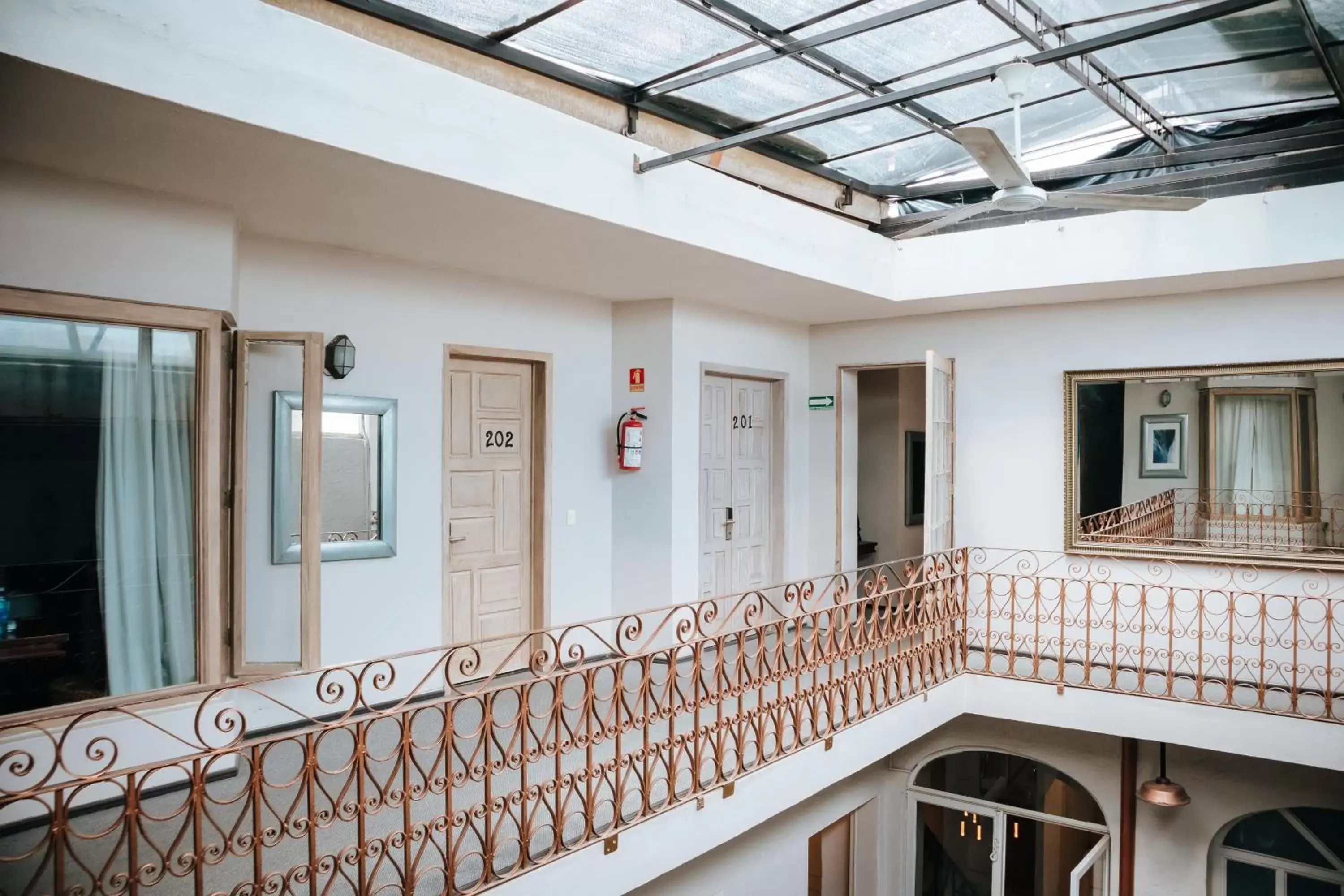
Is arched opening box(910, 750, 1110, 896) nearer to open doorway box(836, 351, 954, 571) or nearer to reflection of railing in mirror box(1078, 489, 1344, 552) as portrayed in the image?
reflection of railing in mirror box(1078, 489, 1344, 552)

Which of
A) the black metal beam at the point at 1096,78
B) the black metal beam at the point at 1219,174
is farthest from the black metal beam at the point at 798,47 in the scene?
the black metal beam at the point at 1219,174

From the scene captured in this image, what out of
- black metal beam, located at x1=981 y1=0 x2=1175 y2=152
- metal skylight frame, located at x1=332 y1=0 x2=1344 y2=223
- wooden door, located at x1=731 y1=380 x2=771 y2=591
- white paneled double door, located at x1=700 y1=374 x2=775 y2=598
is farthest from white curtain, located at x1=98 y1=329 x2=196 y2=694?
wooden door, located at x1=731 y1=380 x2=771 y2=591

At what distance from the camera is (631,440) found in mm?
6316

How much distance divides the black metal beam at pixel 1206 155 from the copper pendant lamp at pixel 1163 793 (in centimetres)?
387

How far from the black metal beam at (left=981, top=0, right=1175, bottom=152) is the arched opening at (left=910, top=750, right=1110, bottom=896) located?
15.3 feet

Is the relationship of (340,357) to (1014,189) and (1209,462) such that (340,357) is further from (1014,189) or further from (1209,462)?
(1209,462)

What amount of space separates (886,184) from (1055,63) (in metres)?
1.97

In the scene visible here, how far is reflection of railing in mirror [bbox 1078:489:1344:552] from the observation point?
5727 millimetres

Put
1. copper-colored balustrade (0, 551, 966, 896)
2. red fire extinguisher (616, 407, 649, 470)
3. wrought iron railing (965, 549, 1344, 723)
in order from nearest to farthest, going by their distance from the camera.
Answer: copper-colored balustrade (0, 551, 966, 896), wrought iron railing (965, 549, 1344, 723), red fire extinguisher (616, 407, 649, 470)

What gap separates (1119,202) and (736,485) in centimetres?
372

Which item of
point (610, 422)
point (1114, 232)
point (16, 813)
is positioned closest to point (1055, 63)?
point (1114, 232)

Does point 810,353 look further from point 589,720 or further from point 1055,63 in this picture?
point 589,720

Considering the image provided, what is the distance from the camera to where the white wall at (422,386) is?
4.88m

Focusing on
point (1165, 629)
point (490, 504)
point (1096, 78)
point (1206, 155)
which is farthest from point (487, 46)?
point (1165, 629)
